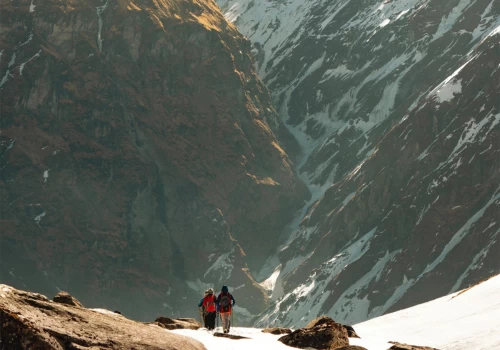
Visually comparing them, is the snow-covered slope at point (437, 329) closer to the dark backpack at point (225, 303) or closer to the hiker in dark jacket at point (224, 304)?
the hiker in dark jacket at point (224, 304)

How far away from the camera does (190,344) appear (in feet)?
116

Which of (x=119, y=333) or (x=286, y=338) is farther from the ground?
(x=119, y=333)

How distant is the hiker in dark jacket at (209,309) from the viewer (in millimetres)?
51188

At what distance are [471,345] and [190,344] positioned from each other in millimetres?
11762

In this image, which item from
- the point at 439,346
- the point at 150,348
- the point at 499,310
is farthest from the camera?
the point at 499,310

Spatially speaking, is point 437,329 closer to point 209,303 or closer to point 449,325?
point 449,325

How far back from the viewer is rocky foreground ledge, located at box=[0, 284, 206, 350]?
29.6 metres

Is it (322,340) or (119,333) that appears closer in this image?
Answer: (119,333)

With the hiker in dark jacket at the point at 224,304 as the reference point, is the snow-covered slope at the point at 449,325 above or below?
above

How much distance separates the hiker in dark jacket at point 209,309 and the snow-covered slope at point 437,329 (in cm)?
141

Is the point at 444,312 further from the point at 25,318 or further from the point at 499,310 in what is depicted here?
the point at 25,318

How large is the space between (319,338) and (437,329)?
717 centimetres

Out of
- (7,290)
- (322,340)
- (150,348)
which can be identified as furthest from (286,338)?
(7,290)

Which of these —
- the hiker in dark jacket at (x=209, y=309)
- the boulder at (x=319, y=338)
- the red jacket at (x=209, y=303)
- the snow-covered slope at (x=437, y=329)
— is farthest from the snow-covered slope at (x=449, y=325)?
the red jacket at (x=209, y=303)
